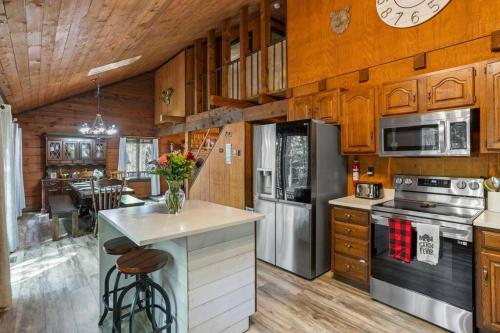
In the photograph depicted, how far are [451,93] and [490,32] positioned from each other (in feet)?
2.14

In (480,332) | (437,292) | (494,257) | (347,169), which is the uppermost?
(347,169)

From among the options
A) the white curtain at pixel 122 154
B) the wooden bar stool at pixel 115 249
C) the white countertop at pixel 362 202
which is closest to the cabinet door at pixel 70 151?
the white curtain at pixel 122 154

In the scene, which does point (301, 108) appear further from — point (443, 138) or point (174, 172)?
point (174, 172)

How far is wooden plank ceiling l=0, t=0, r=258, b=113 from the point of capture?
2.09 metres

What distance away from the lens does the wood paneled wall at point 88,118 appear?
7.14m

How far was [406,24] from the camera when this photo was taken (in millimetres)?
2920

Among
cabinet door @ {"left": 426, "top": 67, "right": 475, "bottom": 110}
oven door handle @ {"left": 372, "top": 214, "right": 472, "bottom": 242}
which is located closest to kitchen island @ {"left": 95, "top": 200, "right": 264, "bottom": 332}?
oven door handle @ {"left": 372, "top": 214, "right": 472, "bottom": 242}

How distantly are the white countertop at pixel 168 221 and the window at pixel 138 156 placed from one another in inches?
270

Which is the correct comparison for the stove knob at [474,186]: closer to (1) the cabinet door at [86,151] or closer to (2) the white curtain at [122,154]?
(1) the cabinet door at [86,151]

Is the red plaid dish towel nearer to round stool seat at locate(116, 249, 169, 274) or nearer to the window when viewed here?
round stool seat at locate(116, 249, 169, 274)

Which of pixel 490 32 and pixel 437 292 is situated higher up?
pixel 490 32

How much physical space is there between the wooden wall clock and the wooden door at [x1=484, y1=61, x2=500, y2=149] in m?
0.96

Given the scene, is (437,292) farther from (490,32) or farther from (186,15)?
(186,15)

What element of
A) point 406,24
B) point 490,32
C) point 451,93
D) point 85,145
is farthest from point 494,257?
point 85,145
